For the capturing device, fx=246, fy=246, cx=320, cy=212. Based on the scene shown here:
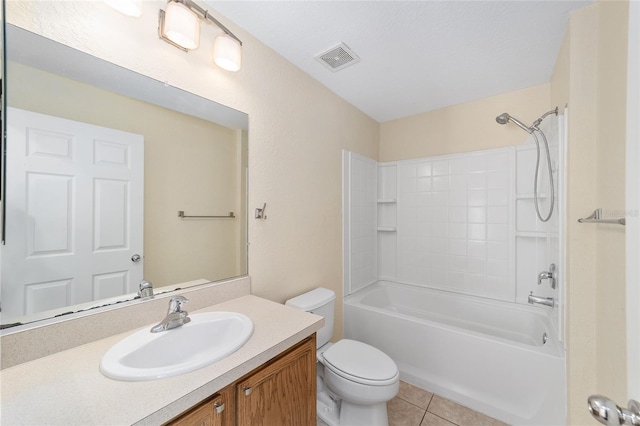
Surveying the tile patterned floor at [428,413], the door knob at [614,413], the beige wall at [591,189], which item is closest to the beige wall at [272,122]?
the tile patterned floor at [428,413]

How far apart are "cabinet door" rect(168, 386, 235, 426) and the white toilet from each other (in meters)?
0.82

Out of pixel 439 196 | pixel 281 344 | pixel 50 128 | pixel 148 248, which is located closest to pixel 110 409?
pixel 281 344

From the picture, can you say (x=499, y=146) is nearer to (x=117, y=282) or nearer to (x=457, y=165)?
(x=457, y=165)

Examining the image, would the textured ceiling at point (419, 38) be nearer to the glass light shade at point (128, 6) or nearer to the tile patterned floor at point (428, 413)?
the glass light shade at point (128, 6)

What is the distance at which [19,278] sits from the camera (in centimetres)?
79

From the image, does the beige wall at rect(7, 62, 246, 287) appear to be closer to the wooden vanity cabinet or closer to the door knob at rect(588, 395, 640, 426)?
Result: the wooden vanity cabinet

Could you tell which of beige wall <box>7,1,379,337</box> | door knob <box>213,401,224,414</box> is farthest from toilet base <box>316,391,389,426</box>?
door knob <box>213,401,224,414</box>

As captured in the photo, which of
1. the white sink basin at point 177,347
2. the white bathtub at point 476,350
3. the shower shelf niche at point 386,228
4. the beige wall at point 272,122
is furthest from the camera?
the shower shelf niche at point 386,228

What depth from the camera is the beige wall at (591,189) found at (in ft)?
3.35

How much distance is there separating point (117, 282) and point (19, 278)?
0.86 feet

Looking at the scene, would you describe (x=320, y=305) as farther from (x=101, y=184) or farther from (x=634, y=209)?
(x=634, y=209)

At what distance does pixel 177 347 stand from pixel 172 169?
31.0 inches

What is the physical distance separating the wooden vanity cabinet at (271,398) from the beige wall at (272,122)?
601 mm

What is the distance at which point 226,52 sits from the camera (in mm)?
1241
